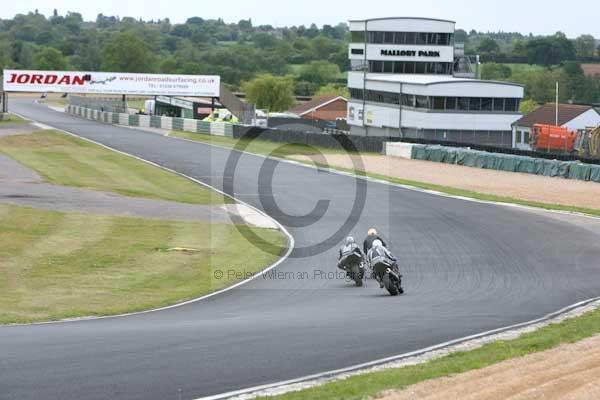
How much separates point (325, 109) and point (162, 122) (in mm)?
42755

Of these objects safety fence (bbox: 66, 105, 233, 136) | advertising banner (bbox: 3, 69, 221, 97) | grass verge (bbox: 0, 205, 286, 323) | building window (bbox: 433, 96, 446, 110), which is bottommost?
grass verge (bbox: 0, 205, 286, 323)

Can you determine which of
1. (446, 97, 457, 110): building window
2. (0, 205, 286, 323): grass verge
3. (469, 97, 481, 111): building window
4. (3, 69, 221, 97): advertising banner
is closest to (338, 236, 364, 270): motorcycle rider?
(0, 205, 286, 323): grass verge

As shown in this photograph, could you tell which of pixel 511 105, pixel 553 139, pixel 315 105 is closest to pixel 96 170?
pixel 553 139

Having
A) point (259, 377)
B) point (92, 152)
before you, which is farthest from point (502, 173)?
point (259, 377)

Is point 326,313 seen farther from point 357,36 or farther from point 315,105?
point 315,105

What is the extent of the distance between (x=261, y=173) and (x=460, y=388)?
44.3 metres

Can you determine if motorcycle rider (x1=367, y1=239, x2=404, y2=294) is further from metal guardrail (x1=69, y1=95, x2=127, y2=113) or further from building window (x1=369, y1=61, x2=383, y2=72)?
building window (x1=369, y1=61, x2=383, y2=72)

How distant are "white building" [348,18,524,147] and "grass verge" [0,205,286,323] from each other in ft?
174

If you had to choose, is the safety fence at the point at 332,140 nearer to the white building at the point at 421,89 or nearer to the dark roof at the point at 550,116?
the white building at the point at 421,89

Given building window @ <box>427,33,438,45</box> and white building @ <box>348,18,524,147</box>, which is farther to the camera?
building window @ <box>427,33,438,45</box>

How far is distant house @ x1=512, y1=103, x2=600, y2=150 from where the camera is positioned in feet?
275

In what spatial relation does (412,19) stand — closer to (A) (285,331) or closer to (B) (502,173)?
(B) (502,173)

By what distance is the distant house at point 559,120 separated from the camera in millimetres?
83938

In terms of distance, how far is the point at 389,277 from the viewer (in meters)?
23.8
